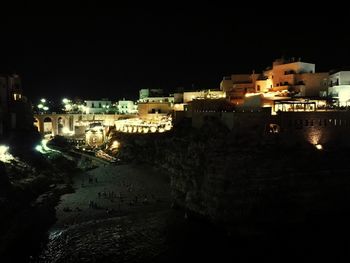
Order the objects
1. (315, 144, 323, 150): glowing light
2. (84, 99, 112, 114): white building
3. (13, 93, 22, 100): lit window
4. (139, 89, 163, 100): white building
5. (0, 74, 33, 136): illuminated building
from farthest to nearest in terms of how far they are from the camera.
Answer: (84, 99, 112, 114): white building → (139, 89, 163, 100): white building → (13, 93, 22, 100): lit window → (0, 74, 33, 136): illuminated building → (315, 144, 323, 150): glowing light

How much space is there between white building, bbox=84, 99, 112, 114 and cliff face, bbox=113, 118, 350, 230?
225ft

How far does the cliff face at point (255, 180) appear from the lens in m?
38.9

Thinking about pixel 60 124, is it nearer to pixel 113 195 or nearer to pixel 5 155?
pixel 5 155

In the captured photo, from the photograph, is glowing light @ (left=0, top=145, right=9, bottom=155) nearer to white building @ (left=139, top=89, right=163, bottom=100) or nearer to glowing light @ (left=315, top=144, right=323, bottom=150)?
glowing light @ (left=315, top=144, right=323, bottom=150)

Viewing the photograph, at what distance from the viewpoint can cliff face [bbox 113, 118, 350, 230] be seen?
1532 inches

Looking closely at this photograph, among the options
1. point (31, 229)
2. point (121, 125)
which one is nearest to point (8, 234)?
point (31, 229)

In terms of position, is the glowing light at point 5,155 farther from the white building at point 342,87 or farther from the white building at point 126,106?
the white building at point 126,106

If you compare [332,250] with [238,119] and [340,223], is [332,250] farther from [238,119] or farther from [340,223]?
[238,119]

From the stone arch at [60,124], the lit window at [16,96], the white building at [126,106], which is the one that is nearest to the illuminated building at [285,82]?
the lit window at [16,96]

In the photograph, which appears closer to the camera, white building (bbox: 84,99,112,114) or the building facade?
the building facade

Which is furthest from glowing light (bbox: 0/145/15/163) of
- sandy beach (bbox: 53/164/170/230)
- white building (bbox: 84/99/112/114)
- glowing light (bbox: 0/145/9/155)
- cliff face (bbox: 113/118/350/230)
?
white building (bbox: 84/99/112/114)

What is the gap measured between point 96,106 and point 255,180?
3084 inches

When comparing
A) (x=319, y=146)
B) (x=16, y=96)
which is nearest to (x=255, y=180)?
(x=319, y=146)

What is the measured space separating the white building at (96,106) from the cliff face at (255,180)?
225ft
